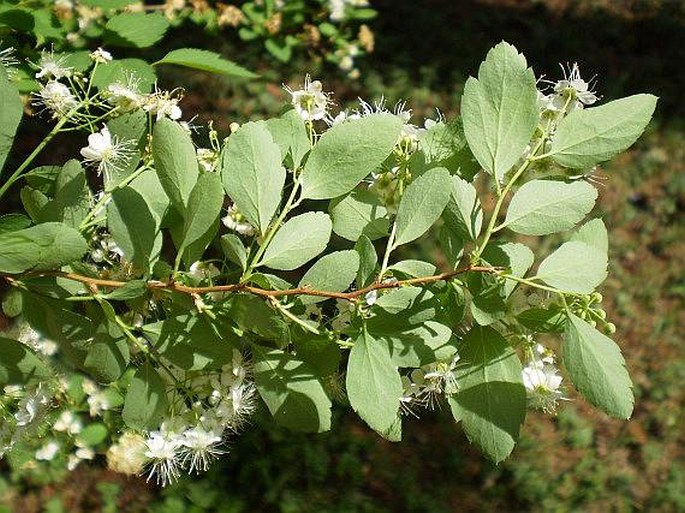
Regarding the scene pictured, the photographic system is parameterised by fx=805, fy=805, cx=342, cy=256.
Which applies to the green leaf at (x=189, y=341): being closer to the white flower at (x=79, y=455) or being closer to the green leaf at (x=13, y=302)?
the green leaf at (x=13, y=302)

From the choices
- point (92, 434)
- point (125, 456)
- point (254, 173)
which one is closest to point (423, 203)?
point (254, 173)

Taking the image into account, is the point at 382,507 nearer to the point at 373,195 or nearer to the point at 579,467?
the point at 579,467

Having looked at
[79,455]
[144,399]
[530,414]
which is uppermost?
[144,399]

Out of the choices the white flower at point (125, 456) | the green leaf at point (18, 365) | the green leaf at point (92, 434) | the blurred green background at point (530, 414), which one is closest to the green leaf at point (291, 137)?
the green leaf at point (18, 365)

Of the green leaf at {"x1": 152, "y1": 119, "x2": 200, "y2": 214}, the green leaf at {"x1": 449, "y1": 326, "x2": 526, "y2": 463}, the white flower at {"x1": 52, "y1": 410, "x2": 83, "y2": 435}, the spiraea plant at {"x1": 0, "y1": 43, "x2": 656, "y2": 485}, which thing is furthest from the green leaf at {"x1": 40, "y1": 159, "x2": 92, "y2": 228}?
the white flower at {"x1": 52, "y1": 410, "x2": 83, "y2": 435}

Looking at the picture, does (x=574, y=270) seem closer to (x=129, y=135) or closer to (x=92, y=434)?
(x=129, y=135)

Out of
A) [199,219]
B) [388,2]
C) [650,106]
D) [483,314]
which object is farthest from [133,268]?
[388,2]

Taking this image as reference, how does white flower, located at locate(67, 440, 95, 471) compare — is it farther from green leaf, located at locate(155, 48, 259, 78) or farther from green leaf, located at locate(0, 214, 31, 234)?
green leaf, located at locate(0, 214, 31, 234)
